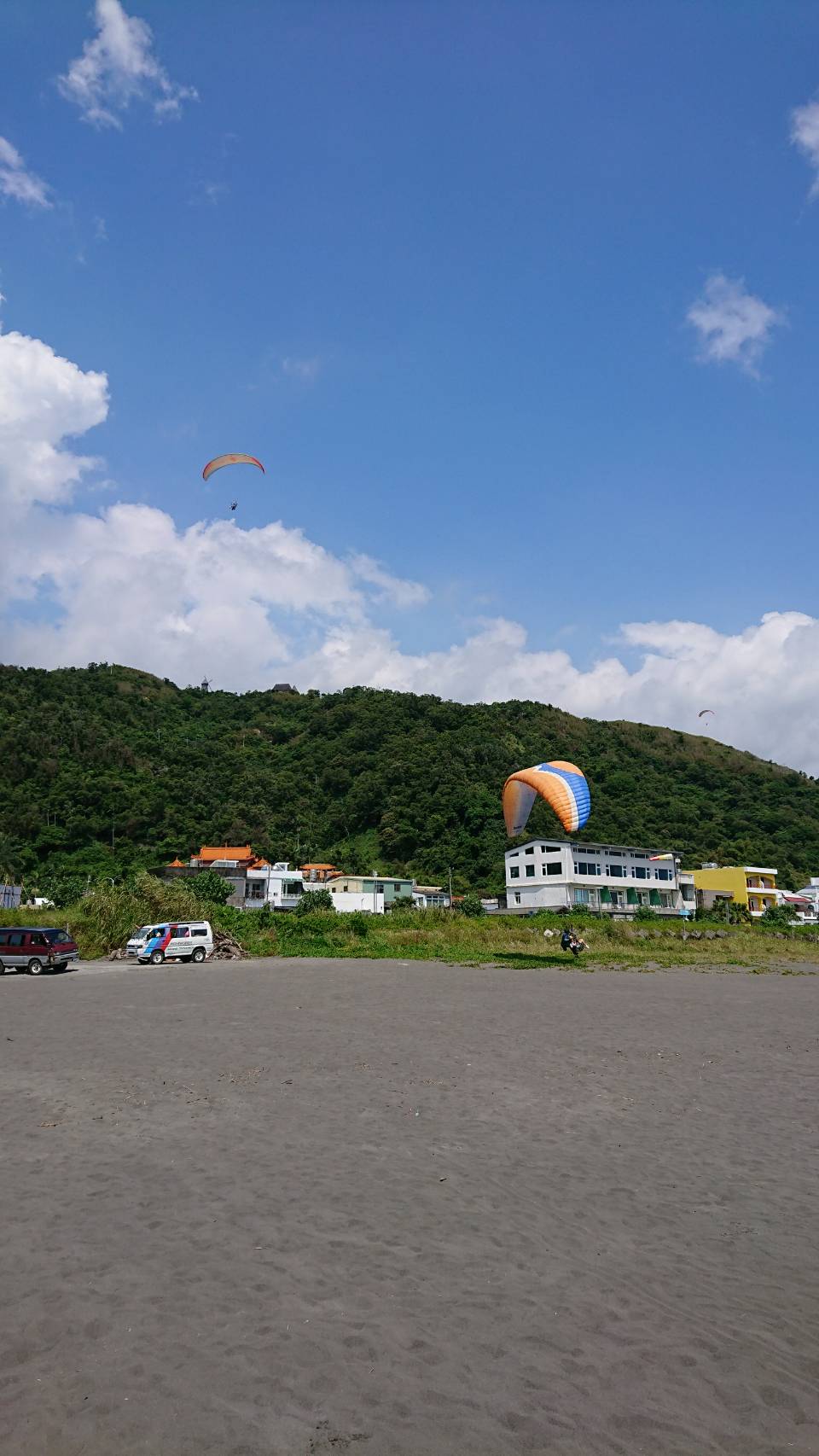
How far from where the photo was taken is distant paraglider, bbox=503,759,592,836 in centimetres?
3906

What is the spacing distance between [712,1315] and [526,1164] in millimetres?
3061

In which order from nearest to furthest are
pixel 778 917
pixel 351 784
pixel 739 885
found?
1. pixel 778 917
2. pixel 739 885
3. pixel 351 784

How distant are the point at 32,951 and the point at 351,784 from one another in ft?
252

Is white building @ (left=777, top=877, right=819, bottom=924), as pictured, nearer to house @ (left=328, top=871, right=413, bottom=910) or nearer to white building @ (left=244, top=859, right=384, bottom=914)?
house @ (left=328, top=871, right=413, bottom=910)

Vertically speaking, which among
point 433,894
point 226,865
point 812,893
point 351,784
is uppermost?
point 351,784

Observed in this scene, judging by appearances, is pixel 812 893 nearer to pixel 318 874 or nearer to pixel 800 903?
pixel 800 903

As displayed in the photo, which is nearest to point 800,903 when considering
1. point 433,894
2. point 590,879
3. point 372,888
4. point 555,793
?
point 590,879

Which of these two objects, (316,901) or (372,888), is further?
(372,888)

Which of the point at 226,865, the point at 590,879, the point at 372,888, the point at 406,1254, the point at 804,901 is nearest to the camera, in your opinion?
the point at 406,1254

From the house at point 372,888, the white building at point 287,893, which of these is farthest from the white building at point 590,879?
the white building at point 287,893

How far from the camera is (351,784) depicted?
107 meters

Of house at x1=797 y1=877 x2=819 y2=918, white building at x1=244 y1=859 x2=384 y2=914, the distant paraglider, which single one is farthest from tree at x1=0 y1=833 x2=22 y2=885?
house at x1=797 y1=877 x2=819 y2=918

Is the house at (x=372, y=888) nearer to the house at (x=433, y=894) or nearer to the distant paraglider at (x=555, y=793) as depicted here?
the house at (x=433, y=894)

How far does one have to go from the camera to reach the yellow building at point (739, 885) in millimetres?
83562
